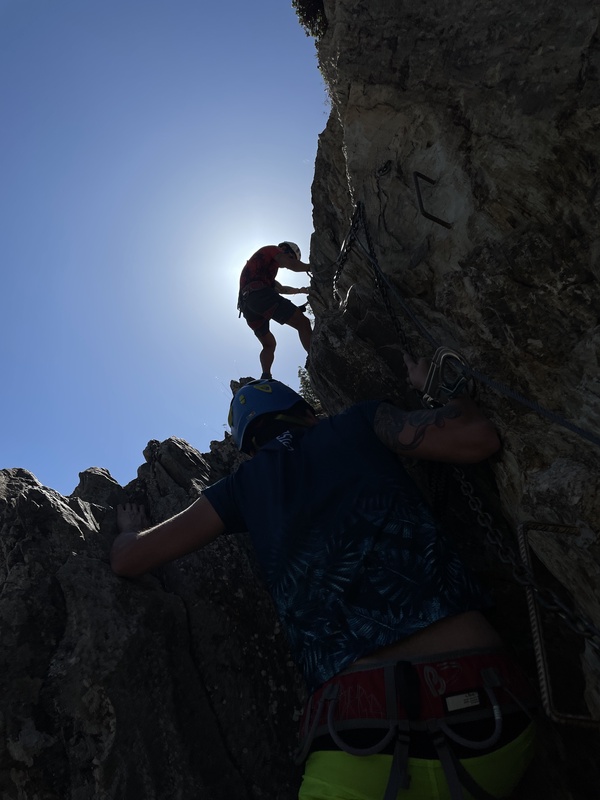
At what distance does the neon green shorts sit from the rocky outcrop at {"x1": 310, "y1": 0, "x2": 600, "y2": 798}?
31.9 inches

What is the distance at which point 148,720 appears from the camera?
416 centimetres

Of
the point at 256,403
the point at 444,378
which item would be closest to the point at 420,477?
the point at 444,378

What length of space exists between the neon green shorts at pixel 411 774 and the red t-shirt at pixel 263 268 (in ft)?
35.1

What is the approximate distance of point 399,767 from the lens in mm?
2588

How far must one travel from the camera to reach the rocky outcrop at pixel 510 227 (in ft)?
10.7

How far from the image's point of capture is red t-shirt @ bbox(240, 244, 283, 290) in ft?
40.3

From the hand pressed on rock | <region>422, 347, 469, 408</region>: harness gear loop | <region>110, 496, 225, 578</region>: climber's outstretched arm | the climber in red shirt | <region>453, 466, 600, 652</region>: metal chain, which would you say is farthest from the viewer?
the climber in red shirt

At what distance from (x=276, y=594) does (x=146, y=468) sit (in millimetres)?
4143

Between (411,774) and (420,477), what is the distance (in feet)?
10.1

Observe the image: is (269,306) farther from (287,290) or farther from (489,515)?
(489,515)

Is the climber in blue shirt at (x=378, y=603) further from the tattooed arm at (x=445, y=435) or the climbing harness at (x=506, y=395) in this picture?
the climbing harness at (x=506, y=395)

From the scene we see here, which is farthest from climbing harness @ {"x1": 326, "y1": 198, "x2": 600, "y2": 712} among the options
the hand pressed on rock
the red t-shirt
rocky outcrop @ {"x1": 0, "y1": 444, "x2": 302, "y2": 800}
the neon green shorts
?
the red t-shirt

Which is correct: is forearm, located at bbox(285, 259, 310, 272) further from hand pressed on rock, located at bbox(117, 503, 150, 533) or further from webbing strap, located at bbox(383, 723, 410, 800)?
webbing strap, located at bbox(383, 723, 410, 800)

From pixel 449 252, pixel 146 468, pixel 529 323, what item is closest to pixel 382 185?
pixel 449 252
